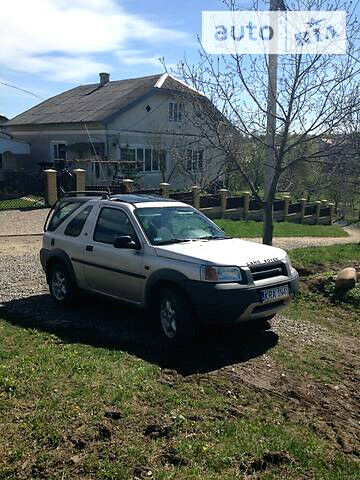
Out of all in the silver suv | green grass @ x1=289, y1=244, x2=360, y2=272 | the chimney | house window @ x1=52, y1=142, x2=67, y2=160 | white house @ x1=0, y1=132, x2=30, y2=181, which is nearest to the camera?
the silver suv

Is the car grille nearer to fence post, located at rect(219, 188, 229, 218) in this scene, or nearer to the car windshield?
the car windshield

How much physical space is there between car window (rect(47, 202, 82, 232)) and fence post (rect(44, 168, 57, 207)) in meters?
12.3

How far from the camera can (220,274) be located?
16.3 ft

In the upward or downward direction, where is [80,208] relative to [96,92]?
downward

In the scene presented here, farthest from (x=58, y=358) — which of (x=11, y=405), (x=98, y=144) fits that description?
(x=98, y=144)

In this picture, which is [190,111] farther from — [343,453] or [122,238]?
[343,453]

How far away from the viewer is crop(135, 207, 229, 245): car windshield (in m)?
5.82

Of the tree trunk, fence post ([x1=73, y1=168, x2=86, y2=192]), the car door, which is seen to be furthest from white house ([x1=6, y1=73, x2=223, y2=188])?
the car door

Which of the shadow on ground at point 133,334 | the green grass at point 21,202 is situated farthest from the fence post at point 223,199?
the shadow on ground at point 133,334

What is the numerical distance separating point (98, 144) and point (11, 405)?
25087 millimetres

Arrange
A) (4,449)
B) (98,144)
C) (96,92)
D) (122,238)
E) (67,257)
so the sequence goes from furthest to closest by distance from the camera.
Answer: (96,92) < (98,144) < (67,257) < (122,238) < (4,449)

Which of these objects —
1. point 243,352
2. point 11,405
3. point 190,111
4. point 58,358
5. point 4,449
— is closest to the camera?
point 4,449

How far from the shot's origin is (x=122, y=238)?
5656 millimetres

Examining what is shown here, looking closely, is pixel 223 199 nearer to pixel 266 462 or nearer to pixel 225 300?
pixel 225 300
